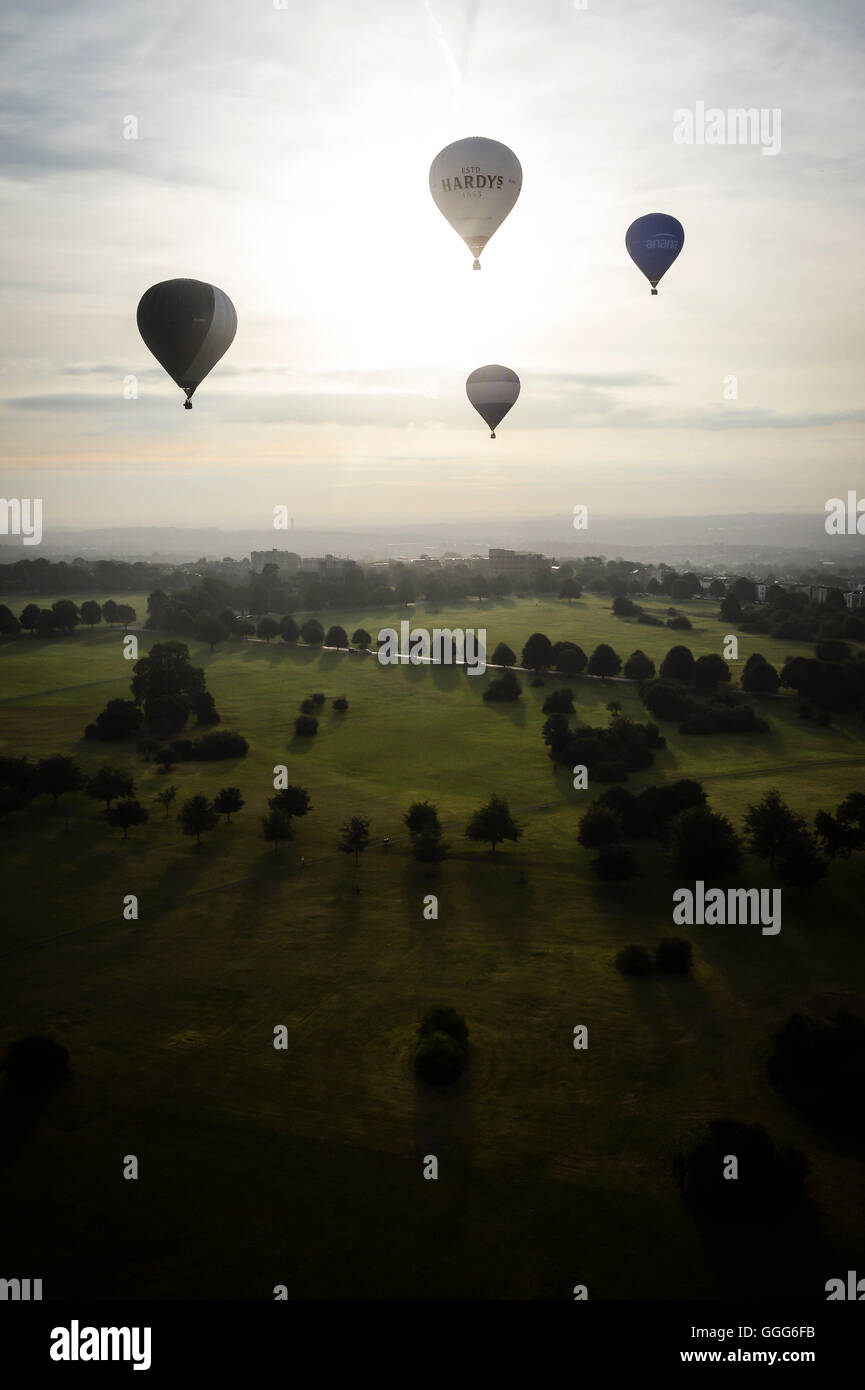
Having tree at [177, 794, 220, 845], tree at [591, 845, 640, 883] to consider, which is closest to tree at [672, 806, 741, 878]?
tree at [591, 845, 640, 883]

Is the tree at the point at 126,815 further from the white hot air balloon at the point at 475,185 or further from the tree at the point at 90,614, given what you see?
the tree at the point at 90,614

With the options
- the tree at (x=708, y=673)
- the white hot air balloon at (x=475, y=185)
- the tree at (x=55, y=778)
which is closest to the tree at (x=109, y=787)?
the tree at (x=55, y=778)

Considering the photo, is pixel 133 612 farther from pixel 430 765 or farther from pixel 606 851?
pixel 606 851

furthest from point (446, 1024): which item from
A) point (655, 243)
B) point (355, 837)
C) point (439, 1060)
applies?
point (655, 243)

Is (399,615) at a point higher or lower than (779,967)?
higher
